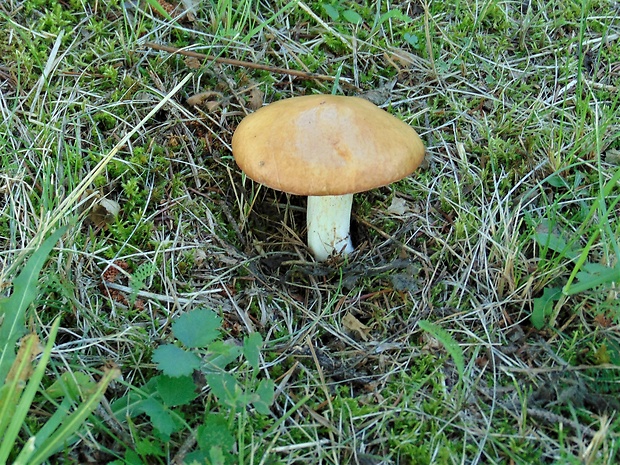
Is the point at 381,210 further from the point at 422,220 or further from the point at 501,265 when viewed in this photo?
the point at 501,265

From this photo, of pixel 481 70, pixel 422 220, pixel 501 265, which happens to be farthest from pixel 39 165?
pixel 481 70

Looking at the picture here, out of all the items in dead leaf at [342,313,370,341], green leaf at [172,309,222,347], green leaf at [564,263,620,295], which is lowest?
dead leaf at [342,313,370,341]

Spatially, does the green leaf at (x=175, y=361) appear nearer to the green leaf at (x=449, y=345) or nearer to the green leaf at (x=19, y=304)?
the green leaf at (x=19, y=304)

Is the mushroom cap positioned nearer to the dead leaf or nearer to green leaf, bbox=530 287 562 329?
the dead leaf

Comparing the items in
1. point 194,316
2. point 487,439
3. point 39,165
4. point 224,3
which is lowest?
point 487,439

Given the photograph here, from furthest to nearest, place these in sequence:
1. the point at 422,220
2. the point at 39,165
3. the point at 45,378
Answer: the point at 422,220
the point at 39,165
the point at 45,378

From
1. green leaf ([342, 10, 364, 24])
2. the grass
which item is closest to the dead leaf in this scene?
the grass

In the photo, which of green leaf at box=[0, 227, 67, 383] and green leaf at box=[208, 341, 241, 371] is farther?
green leaf at box=[208, 341, 241, 371]
